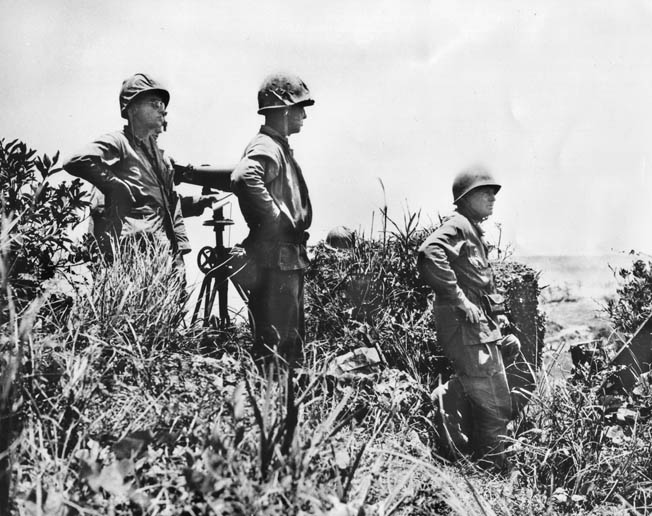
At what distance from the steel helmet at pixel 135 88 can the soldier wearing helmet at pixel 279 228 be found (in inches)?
29.1

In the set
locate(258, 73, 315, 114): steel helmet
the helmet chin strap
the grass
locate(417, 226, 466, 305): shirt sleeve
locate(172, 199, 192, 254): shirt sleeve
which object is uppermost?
locate(258, 73, 315, 114): steel helmet

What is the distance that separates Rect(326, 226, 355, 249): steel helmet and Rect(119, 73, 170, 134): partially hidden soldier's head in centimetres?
223

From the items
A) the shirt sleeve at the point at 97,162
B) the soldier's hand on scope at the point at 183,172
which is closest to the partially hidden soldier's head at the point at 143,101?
the shirt sleeve at the point at 97,162

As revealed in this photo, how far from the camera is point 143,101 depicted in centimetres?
481

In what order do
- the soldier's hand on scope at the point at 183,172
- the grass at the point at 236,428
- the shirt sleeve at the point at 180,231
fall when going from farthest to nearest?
1. the soldier's hand on scope at the point at 183,172
2. the shirt sleeve at the point at 180,231
3. the grass at the point at 236,428

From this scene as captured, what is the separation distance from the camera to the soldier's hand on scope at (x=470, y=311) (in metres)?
4.48

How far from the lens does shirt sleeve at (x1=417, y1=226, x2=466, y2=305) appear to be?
14.8ft

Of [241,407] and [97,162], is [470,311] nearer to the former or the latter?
[241,407]

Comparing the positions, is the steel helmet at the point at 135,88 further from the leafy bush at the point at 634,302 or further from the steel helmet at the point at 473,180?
the leafy bush at the point at 634,302

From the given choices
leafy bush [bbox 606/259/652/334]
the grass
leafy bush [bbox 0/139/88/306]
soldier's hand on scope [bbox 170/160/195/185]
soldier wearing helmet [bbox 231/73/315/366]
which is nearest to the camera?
the grass

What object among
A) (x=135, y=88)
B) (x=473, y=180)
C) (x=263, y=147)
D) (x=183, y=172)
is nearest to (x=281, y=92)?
(x=263, y=147)

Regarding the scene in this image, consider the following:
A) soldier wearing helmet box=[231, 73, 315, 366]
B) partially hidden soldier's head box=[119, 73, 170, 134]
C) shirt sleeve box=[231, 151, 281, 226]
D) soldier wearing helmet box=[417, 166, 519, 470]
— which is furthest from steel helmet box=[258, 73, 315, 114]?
soldier wearing helmet box=[417, 166, 519, 470]

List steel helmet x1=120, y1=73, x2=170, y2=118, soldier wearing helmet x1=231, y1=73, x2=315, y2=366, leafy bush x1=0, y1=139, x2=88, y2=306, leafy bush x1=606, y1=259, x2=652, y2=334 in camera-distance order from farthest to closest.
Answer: leafy bush x1=606, y1=259, x2=652, y2=334
steel helmet x1=120, y1=73, x2=170, y2=118
soldier wearing helmet x1=231, y1=73, x2=315, y2=366
leafy bush x1=0, y1=139, x2=88, y2=306

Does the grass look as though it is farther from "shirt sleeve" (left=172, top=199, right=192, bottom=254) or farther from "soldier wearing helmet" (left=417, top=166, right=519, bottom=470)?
"shirt sleeve" (left=172, top=199, right=192, bottom=254)
